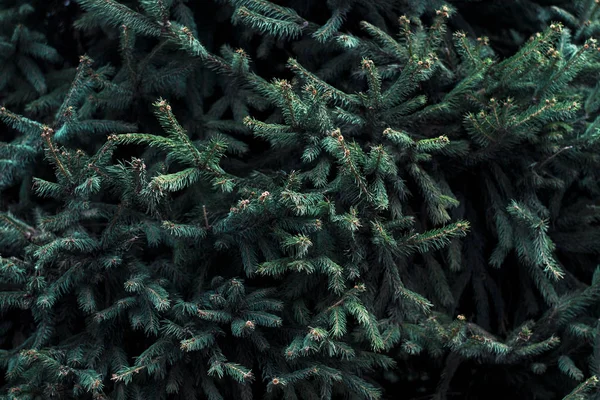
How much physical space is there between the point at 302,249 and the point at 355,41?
3.29 feet

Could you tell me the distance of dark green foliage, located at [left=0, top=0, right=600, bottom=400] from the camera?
7.27ft

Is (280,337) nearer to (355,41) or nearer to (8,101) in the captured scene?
(355,41)

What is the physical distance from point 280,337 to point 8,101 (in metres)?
1.92

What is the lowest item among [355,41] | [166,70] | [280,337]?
[280,337]

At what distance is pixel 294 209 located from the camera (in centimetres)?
213

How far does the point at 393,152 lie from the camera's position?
246 cm

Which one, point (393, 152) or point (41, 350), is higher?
point (393, 152)

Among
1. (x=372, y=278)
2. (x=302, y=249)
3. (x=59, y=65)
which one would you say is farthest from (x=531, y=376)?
(x=59, y=65)

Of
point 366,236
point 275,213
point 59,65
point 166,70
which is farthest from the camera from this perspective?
point 59,65

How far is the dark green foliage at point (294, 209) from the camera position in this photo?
2215mm

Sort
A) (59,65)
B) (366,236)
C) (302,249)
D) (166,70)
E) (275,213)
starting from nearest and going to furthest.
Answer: (302,249)
(275,213)
(366,236)
(166,70)
(59,65)

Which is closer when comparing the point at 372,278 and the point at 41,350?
the point at 41,350

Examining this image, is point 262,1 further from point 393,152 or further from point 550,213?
point 550,213

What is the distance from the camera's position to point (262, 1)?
251cm
